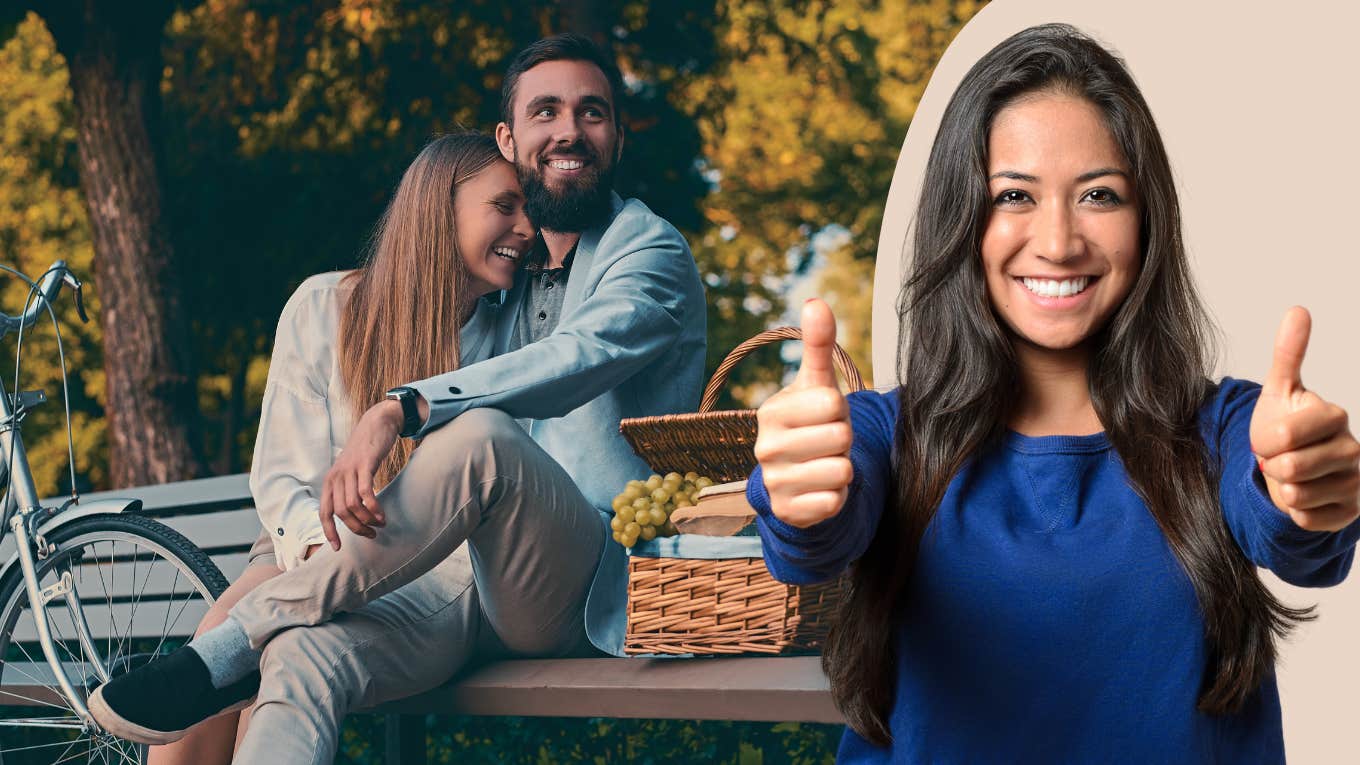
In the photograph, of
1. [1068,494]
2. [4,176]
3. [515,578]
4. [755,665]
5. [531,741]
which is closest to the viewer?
[1068,494]

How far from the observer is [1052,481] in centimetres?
122

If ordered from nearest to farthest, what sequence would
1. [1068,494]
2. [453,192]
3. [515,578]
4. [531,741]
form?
[1068,494], [515,578], [453,192], [531,741]

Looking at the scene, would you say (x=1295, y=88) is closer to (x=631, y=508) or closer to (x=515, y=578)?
(x=631, y=508)

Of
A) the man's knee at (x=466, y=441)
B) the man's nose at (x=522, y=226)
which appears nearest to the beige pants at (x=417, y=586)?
the man's knee at (x=466, y=441)

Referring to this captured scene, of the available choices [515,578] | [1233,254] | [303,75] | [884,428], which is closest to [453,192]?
[515,578]

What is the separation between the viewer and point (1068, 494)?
47.6 inches

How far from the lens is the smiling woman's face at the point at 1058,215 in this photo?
121 cm

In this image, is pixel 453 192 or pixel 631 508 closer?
pixel 631 508

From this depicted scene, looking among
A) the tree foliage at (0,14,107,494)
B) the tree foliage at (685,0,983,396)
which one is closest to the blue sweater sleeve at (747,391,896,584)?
the tree foliage at (0,14,107,494)

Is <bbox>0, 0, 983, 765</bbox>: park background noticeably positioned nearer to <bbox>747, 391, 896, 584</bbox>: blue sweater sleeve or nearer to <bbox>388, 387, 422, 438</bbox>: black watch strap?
<bbox>388, 387, 422, 438</bbox>: black watch strap

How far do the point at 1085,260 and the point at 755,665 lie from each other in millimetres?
1027

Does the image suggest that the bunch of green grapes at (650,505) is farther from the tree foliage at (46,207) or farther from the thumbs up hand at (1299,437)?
the tree foliage at (46,207)

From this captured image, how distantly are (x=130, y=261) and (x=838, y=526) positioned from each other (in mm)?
3828

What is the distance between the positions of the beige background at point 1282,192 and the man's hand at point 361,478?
1.24 m
